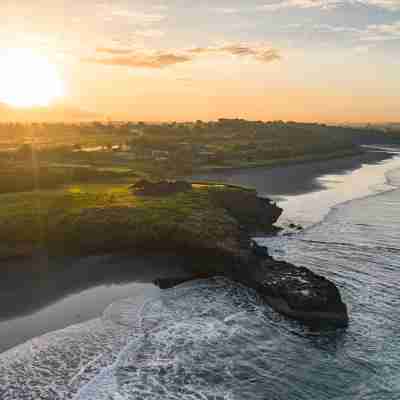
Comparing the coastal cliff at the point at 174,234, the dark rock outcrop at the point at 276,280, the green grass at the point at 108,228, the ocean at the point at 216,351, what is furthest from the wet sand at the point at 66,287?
the dark rock outcrop at the point at 276,280

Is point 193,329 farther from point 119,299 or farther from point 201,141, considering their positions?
point 201,141

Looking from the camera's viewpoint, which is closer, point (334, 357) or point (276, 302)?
point (334, 357)

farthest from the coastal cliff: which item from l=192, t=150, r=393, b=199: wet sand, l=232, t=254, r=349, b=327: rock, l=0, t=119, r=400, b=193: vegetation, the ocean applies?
l=192, t=150, r=393, b=199: wet sand

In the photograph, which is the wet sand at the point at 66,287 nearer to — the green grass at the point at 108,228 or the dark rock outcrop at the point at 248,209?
the green grass at the point at 108,228

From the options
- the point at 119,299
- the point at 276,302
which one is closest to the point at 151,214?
the point at 119,299

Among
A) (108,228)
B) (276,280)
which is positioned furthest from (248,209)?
(276,280)

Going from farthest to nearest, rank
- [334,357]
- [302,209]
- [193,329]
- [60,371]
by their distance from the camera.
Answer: [302,209]
[193,329]
[334,357]
[60,371]
